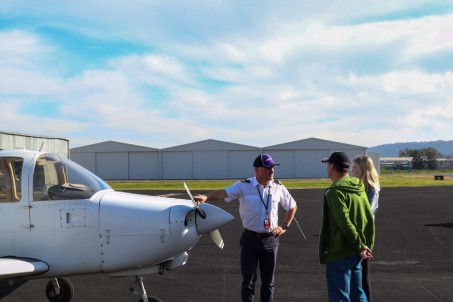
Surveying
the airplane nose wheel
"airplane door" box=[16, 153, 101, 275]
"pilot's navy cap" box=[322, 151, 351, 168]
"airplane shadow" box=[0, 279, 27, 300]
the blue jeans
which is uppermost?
"pilot's navy cap" box=[322, 151, 351, 168]

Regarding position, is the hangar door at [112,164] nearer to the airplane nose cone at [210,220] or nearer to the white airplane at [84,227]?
the white airplane at [84,227]

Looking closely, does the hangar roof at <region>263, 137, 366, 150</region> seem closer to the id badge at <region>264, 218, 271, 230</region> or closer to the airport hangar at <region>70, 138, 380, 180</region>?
the airport hangar at <region>70, 138, 380, 180</region>

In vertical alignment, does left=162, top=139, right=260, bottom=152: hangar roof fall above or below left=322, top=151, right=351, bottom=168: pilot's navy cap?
above

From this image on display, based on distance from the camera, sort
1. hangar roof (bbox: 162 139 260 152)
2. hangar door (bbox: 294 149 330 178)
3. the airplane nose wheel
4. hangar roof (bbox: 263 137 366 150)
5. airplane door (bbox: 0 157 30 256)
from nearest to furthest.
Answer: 1. airplane door (bbox: 0 157 30 256)
2. the airplane nose wheel
3. hangar door (bbox: 294 149 330 178)
4. hangar roof (bbox: 263 137 366 150)
5. hangar roof (bbox: 162 139 260 152)

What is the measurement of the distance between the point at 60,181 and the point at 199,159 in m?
43.2

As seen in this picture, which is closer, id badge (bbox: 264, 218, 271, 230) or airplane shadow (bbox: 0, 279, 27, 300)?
id badge (bbox: 264, 218, 271, 230)

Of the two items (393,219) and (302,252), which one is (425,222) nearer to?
(393,219)

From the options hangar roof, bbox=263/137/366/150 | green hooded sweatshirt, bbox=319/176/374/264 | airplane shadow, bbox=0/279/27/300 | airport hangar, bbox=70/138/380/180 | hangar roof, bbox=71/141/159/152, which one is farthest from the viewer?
hangar roof, bbox=71/141/159/152

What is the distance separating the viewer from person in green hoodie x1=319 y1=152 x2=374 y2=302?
3.68m

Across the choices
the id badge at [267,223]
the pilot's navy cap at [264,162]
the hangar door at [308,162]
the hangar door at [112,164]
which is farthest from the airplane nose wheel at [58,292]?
the hangar door at [112,164]

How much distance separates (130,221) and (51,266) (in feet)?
3.11

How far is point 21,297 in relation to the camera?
5766mm

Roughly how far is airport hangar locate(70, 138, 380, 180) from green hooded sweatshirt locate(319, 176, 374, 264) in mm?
43058

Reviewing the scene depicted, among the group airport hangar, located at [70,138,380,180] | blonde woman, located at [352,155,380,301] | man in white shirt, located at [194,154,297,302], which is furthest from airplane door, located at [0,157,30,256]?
airport hangar, located at [70,138,380,180]
